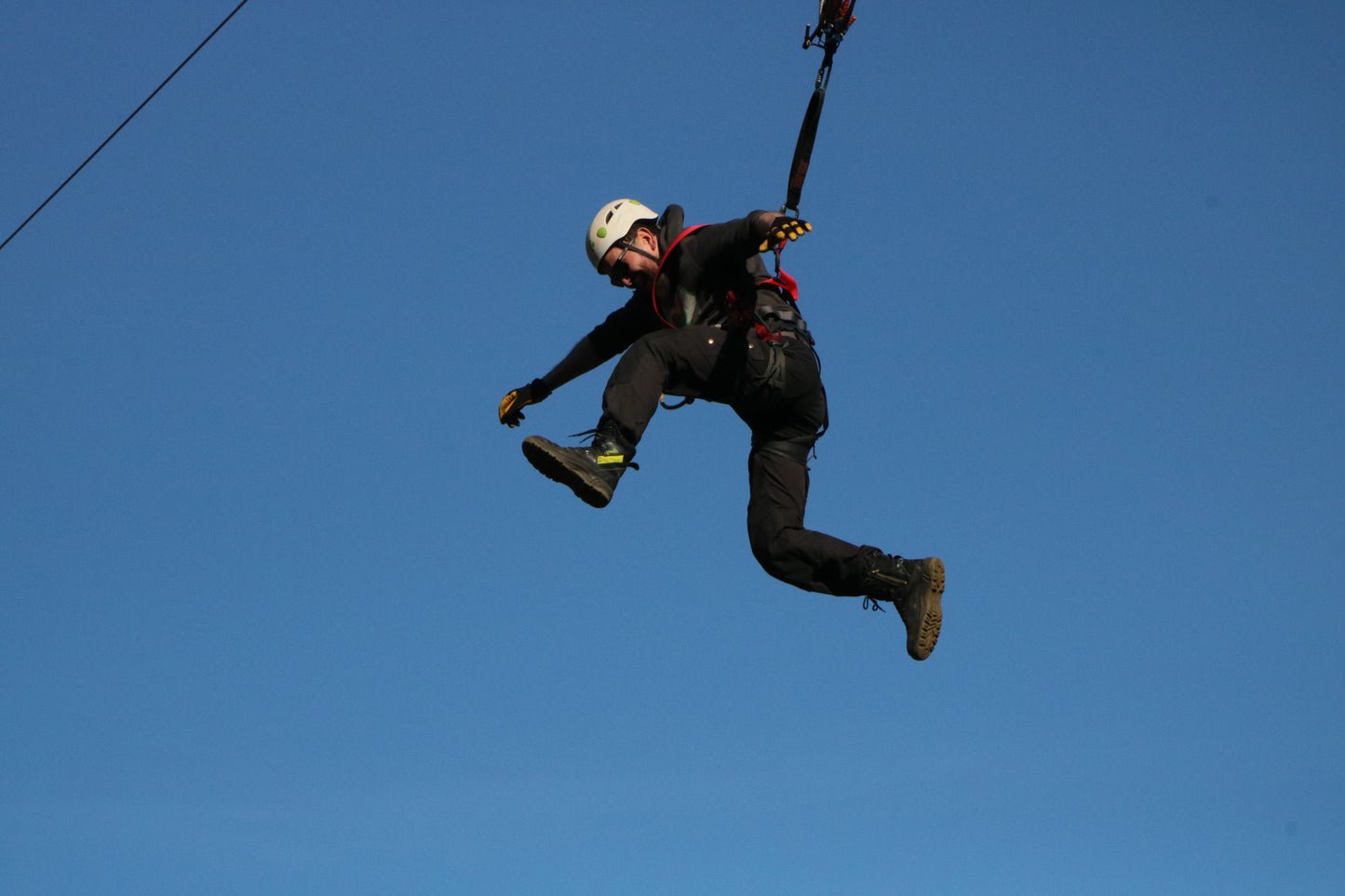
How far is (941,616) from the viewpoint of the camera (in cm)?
692

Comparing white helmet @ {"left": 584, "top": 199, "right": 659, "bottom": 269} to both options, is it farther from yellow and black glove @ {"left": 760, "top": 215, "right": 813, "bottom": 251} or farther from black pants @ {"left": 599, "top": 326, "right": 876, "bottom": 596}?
yellow and black glove @ {"left": 760, "top": 215, "right": 813, "bottom": 251}

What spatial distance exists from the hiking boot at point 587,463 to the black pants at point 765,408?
102 millimetres

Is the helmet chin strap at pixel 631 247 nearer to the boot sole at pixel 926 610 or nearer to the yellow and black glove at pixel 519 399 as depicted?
the yellow and black glove at pixel 519 399

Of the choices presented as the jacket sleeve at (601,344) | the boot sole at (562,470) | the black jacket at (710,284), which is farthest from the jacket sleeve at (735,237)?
the boot sole at (562,470)

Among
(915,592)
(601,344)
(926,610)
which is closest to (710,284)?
(601,344)

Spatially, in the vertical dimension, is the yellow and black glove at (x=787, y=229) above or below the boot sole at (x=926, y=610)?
above

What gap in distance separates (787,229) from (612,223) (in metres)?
1.29

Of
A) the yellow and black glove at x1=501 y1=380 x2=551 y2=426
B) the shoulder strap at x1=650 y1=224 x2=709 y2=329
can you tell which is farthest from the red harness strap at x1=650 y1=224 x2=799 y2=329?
the yellow and black glove at x1=501 y1=380 x2=551 y2=426

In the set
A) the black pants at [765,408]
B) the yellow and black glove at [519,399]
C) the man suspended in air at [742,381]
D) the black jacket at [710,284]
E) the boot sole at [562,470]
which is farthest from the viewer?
the yellow and black glove at [519,399]

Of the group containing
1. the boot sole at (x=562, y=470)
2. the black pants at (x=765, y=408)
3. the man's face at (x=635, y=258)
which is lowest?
the boot sole at (x=562, y=470)

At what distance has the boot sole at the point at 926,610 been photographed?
685cm

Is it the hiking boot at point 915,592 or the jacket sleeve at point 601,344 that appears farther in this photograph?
the jacket sleeve at point 601,344

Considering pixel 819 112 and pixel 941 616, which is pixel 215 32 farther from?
pixel 941 616

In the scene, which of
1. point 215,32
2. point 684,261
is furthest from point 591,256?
point 215,32
